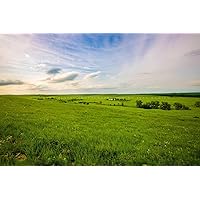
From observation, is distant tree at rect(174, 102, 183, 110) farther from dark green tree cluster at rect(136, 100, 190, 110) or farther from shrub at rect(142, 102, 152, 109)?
shrub at rect(142, 102, 152, 109)

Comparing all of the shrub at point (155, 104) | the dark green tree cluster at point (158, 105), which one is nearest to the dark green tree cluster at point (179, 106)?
the dark green tree cluster at point (158, 105)

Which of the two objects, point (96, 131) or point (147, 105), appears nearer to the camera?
point (96, 131)

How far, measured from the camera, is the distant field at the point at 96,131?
4258mm

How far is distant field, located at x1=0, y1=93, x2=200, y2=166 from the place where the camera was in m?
4.26

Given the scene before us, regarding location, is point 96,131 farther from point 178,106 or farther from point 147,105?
point 178,106

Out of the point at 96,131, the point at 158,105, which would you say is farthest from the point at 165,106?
the point at 96,131

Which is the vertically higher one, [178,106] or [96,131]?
[178,106]

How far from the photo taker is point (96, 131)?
4.35 metres

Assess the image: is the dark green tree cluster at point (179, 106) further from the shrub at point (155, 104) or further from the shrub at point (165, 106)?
the shrub at point (155, 104)
